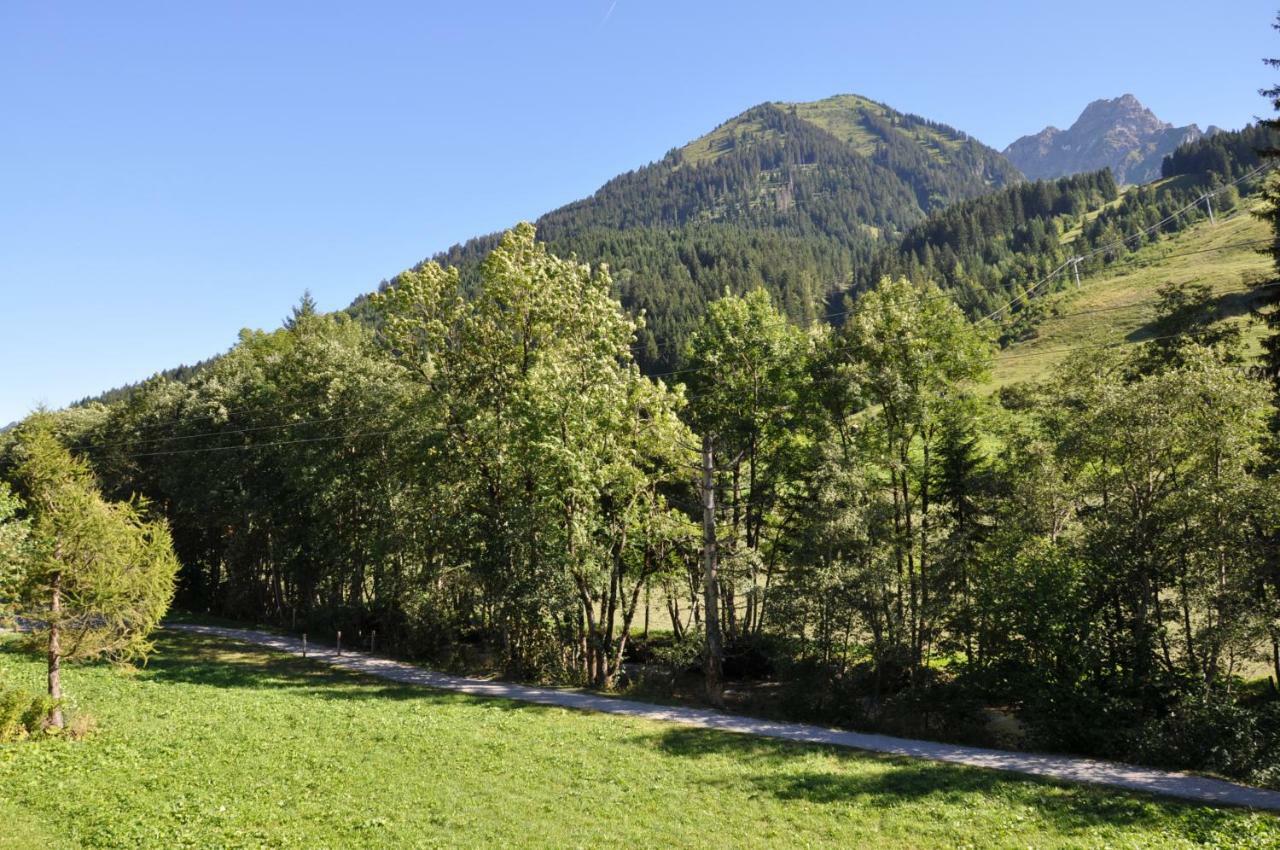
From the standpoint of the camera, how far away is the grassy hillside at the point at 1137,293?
287ft

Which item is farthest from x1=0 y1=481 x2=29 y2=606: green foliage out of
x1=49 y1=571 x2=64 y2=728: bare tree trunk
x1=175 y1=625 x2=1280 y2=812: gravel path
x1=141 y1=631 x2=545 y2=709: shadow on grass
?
x1=175 y1=625 x2=1280 y2=812: gravel path

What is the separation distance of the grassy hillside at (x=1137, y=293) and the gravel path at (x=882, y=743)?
70.1 meters

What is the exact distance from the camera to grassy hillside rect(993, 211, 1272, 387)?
87.6 m

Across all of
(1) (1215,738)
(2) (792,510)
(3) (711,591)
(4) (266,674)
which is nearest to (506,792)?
(3) (711,591)

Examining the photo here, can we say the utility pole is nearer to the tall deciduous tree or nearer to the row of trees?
the row of trees

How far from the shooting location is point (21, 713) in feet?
54.7

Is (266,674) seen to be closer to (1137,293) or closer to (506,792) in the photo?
(506,792)

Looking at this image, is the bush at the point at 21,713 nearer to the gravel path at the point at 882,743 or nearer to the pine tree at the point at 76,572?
the pine tree at the point at 76,572

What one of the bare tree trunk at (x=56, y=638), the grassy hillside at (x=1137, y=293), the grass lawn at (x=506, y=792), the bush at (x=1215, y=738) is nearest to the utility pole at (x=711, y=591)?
the grass lawn at (x=506, y=792)

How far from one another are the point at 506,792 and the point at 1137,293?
122 metres

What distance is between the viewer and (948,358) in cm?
2628

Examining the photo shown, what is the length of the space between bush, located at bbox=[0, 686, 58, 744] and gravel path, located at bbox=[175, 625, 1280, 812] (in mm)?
10884

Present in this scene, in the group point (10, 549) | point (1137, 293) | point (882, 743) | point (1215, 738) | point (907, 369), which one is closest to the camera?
point (1215, 738)

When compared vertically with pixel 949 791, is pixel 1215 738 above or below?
above
